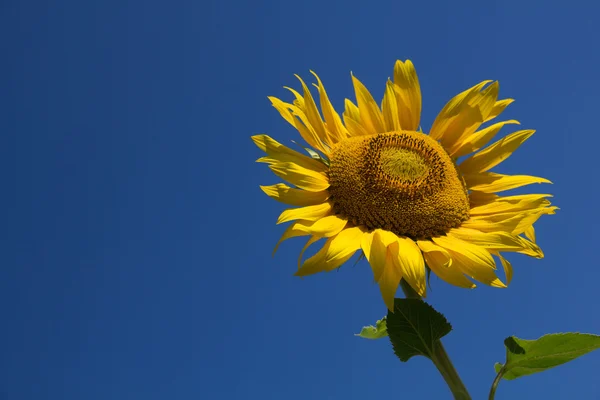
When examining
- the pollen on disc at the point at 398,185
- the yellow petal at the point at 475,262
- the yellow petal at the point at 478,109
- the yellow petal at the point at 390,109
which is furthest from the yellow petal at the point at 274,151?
the yellow petal at the point at 478,109

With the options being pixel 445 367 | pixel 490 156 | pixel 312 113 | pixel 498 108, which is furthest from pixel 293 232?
pixel 498 108

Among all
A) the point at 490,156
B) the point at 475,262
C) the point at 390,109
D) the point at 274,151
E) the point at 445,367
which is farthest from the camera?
the point at 490,156

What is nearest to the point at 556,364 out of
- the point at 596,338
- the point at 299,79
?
the point at 596,338

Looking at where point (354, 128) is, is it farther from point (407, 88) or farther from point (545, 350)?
point (545, 350)

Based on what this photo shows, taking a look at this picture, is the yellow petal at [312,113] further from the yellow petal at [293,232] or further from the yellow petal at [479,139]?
the yellow petal at [479,139]

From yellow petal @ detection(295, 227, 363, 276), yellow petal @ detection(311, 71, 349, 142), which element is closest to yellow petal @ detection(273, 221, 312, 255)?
yellow petal @ detection(295, 227, 363, 276)

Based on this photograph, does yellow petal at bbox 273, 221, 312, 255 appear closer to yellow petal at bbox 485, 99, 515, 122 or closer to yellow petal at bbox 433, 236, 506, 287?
yellow petal at bbox 433, 236, 506, 287
